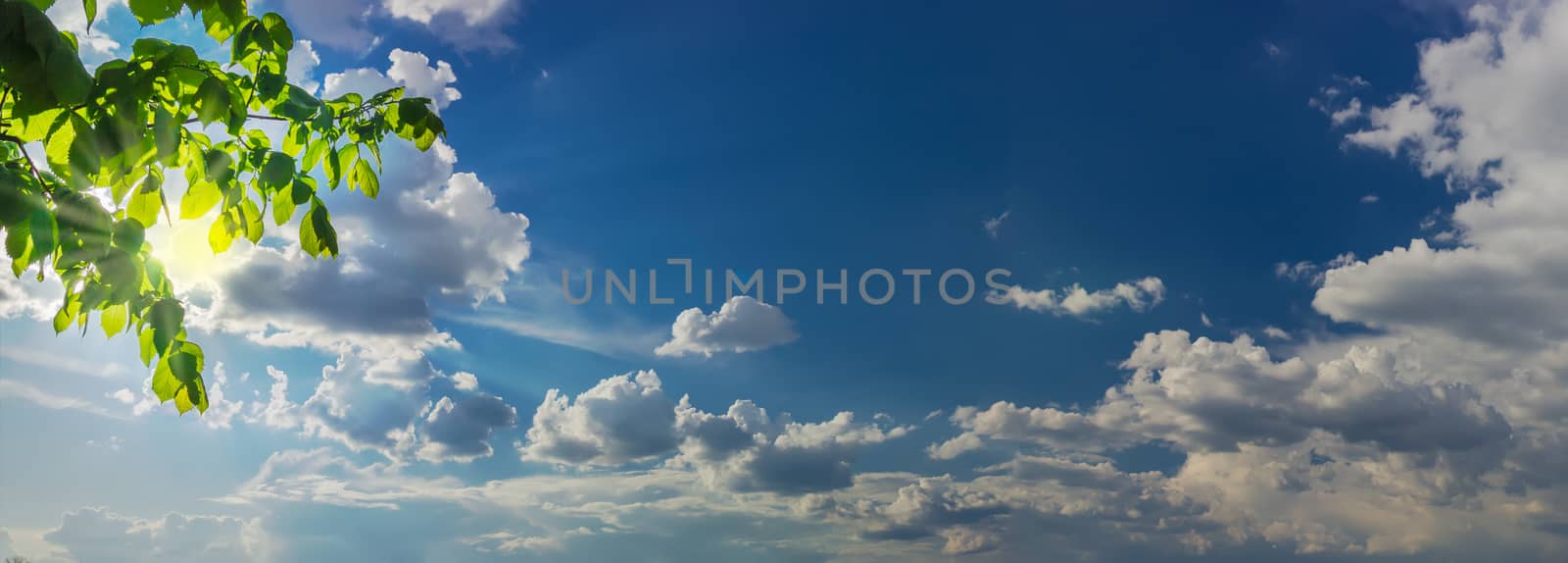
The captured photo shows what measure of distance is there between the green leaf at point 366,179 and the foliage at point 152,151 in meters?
0.02

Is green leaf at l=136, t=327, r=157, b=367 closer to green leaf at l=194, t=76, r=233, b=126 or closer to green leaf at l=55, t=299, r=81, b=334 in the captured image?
green leaf at l=55, t=299, r=81, b=334

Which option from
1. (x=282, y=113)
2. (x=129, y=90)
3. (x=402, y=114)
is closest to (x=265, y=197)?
(x=282, y=113)

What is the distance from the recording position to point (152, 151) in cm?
919

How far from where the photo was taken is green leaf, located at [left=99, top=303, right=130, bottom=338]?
1021 centimetres

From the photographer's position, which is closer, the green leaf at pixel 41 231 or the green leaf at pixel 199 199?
the green leaf at pixel 41 231

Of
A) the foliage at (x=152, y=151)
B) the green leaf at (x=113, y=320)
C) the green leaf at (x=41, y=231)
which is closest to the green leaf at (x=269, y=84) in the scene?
the foliage at (x=152, y=151)

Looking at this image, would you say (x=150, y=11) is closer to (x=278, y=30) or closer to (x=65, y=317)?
(x=278, y=30)

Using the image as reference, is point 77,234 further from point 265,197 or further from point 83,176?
point 265,197

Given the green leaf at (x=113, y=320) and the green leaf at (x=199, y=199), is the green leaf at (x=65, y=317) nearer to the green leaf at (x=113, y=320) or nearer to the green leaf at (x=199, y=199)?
the green leaf at (x=113, y=320)

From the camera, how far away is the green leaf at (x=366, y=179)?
1048 cm

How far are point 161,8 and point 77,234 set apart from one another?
2.40m

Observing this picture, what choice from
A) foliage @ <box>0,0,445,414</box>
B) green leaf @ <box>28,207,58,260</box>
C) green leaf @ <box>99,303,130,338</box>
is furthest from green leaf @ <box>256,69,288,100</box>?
green leaf @ <box>99,303,130,338</box>

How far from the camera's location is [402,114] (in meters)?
10.1

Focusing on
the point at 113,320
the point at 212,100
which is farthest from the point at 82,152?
the point at 113,320
